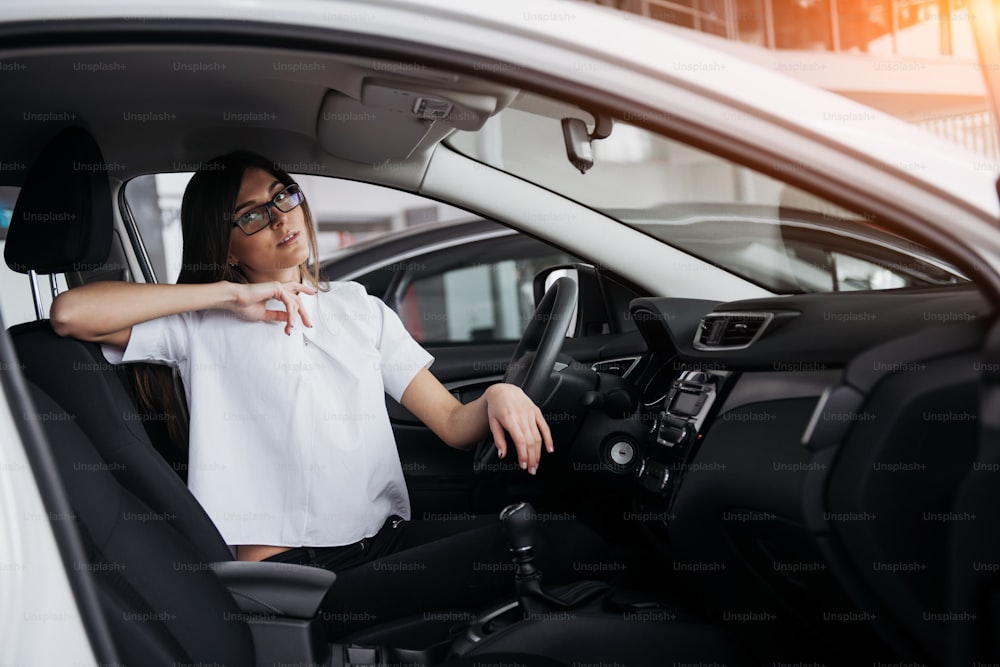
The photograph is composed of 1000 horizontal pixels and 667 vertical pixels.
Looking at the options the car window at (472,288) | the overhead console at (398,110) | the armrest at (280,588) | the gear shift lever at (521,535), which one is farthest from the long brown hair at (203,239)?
the car window at (472,288)

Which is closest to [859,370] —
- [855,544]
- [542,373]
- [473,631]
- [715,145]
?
[855,544]

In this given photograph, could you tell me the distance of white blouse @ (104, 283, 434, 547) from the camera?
1.60m

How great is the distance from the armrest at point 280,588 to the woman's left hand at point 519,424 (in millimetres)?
428

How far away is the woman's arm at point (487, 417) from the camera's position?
1562mm

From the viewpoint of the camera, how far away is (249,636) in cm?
123

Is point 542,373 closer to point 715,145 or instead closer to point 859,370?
point 859,370

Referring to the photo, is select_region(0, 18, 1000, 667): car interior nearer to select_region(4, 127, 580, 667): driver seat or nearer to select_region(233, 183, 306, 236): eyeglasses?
select_region(4, 127, 580, 667): driver seat

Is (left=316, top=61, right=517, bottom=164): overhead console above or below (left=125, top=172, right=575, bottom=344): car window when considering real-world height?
above

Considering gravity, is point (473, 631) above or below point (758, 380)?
below

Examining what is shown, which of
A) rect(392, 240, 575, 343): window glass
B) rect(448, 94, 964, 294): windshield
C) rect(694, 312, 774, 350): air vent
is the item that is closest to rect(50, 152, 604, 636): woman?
rect(694, 312, 774, 350): air vent

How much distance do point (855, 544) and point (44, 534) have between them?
3.38ft

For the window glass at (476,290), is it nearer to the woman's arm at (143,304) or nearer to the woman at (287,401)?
the woman at (287,401)

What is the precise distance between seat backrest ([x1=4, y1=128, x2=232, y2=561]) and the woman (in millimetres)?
86

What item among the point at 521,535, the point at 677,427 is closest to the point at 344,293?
the point at 521,535
